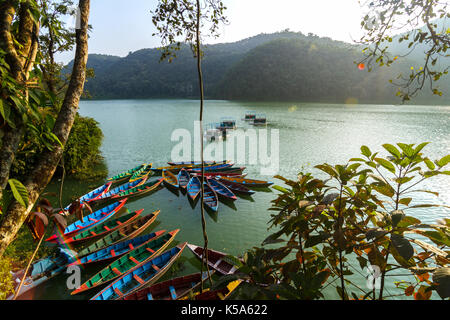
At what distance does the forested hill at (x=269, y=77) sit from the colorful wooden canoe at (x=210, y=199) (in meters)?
60.2

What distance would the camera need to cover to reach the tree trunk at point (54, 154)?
1.69 m

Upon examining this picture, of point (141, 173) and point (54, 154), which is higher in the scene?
point (54, 154)

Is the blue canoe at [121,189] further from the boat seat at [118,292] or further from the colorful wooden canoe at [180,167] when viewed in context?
the boat seat at [118,292]

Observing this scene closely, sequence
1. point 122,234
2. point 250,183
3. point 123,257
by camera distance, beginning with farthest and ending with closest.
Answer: point 250,183 → point 122,234 → point 123,257

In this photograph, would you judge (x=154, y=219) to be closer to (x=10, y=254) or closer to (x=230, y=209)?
(x=230, y=209)

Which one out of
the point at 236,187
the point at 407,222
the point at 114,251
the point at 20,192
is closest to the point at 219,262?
the point at 114,251

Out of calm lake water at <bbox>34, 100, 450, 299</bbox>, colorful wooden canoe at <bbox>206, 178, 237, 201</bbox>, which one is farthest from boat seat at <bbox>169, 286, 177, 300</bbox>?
colorful wooden canoe at <bbox>206, 178, 237, 201</bbox>

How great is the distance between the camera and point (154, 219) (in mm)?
10039

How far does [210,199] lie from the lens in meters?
11.9

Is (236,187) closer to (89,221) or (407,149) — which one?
(89,221)

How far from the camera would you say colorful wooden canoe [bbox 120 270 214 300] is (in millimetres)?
5571

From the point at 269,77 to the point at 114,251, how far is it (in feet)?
329

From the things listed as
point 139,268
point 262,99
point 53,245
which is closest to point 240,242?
point 139,268
